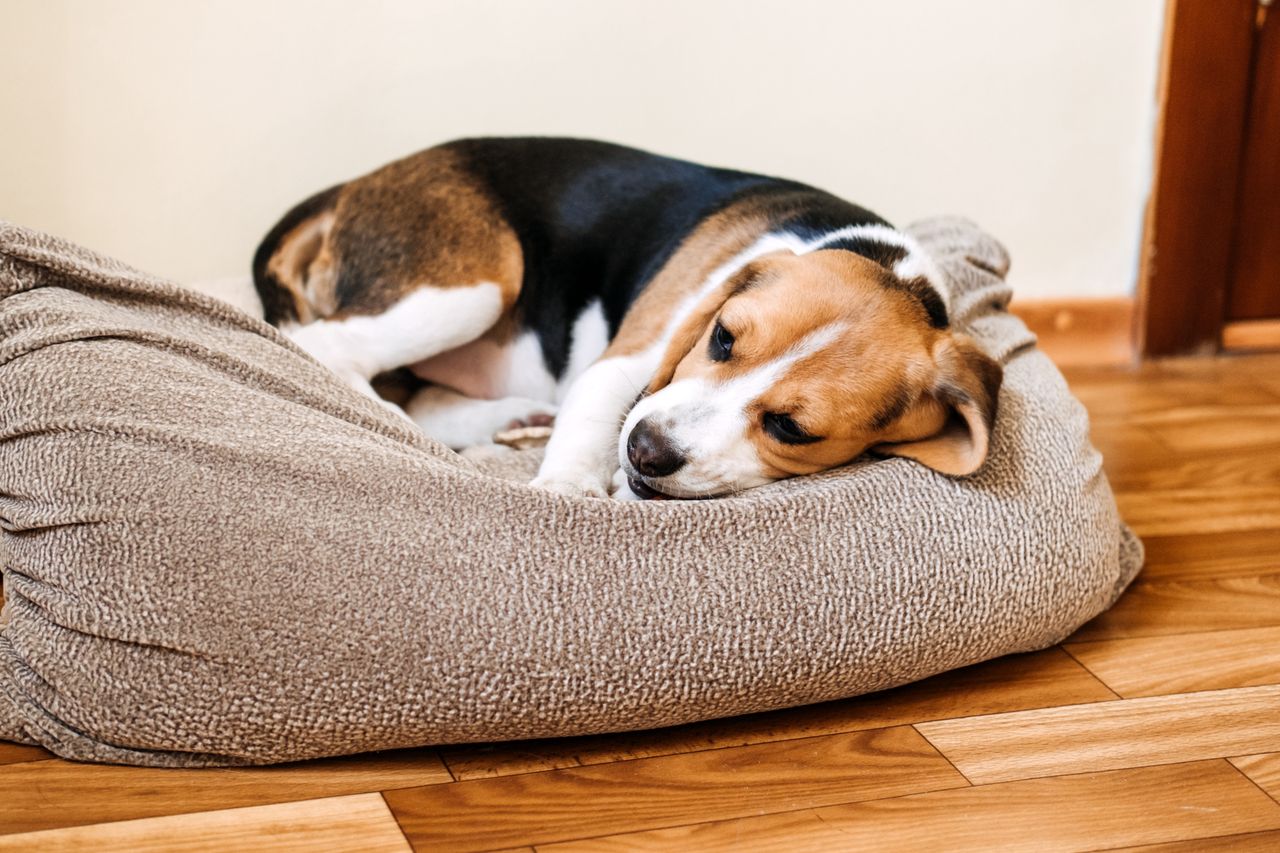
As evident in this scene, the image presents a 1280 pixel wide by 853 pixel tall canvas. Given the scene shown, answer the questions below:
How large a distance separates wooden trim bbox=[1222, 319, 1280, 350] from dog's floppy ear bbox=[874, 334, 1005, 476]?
249 centimetres

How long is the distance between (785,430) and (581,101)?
6.13ft

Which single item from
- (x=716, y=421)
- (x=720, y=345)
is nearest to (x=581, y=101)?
(x=720, y=345)

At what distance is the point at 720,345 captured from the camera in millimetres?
2268

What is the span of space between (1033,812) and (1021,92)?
2.79 meters

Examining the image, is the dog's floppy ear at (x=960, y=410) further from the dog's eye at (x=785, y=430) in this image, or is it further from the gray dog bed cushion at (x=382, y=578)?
the dog's eye at (x=785, y=430)

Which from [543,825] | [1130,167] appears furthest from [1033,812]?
[1130,167]

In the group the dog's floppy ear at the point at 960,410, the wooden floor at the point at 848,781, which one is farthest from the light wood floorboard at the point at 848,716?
the dog's floppy ear at the point at 960,410

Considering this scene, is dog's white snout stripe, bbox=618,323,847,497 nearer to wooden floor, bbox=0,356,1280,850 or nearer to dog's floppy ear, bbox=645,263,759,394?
dog's floppy ear, bbox=645,263,759,394

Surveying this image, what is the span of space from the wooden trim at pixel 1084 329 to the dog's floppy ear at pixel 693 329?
2090 millimetres

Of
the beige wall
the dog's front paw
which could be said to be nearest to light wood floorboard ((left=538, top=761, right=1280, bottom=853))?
the dog's front paw

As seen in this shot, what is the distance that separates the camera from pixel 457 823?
5.87ft

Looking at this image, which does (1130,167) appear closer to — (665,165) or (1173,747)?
(665,165)

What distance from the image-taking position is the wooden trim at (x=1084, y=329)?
4.27 meters

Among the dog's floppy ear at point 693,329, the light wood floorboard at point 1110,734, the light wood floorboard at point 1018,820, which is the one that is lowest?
the light wood floorboard at point 1110,734
